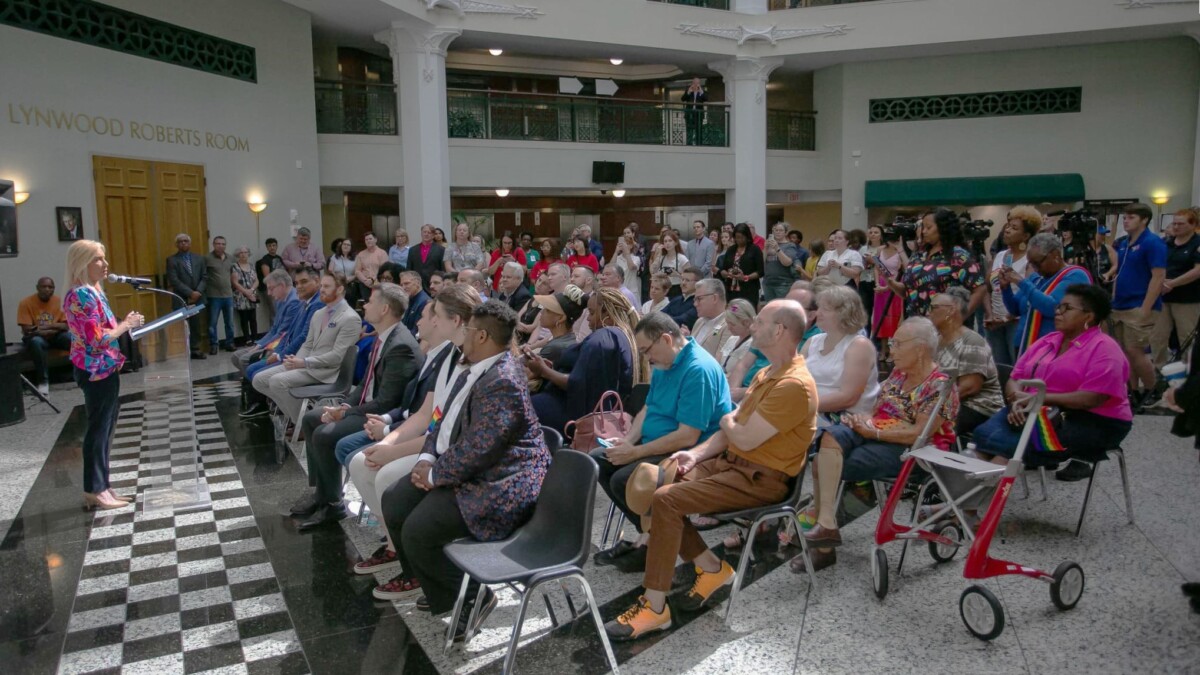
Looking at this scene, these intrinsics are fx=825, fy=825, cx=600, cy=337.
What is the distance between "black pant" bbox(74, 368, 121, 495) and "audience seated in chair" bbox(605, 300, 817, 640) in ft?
11.6

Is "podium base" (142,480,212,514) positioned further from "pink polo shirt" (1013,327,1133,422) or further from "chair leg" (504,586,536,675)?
"pink polo shirt" (1013,327,1133,422)

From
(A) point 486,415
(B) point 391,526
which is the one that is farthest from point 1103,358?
(B) point 391,526

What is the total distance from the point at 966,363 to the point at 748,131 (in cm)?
1345

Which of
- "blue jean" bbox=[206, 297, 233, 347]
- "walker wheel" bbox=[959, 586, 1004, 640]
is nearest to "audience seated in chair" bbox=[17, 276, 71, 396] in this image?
"blue jean" bbox=[206, 297, 233, 347]

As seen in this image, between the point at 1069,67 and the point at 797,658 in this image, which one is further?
the point at 1069,67

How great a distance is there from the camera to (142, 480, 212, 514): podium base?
5.06 m

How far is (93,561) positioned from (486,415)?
2.64 meters

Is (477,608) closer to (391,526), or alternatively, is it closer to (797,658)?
(391,526)

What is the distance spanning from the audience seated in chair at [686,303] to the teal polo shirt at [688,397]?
319cm

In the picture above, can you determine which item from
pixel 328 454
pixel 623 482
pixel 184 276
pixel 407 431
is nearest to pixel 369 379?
pixel 328 454

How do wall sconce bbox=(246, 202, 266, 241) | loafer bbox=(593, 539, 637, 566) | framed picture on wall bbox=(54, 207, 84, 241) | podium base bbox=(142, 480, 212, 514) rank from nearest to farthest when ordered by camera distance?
loafer bbox=(593, 539, 637, 566), podium base bbox=(142, 480, 212, 514), framed picture on wall bbox=(54, 207, 84, 241), wall sconce bbox=(246, 202, 266, 241)

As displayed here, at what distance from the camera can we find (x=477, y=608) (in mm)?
3217

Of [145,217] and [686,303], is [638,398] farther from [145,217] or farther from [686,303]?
[145,217]

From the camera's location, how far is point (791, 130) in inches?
715
